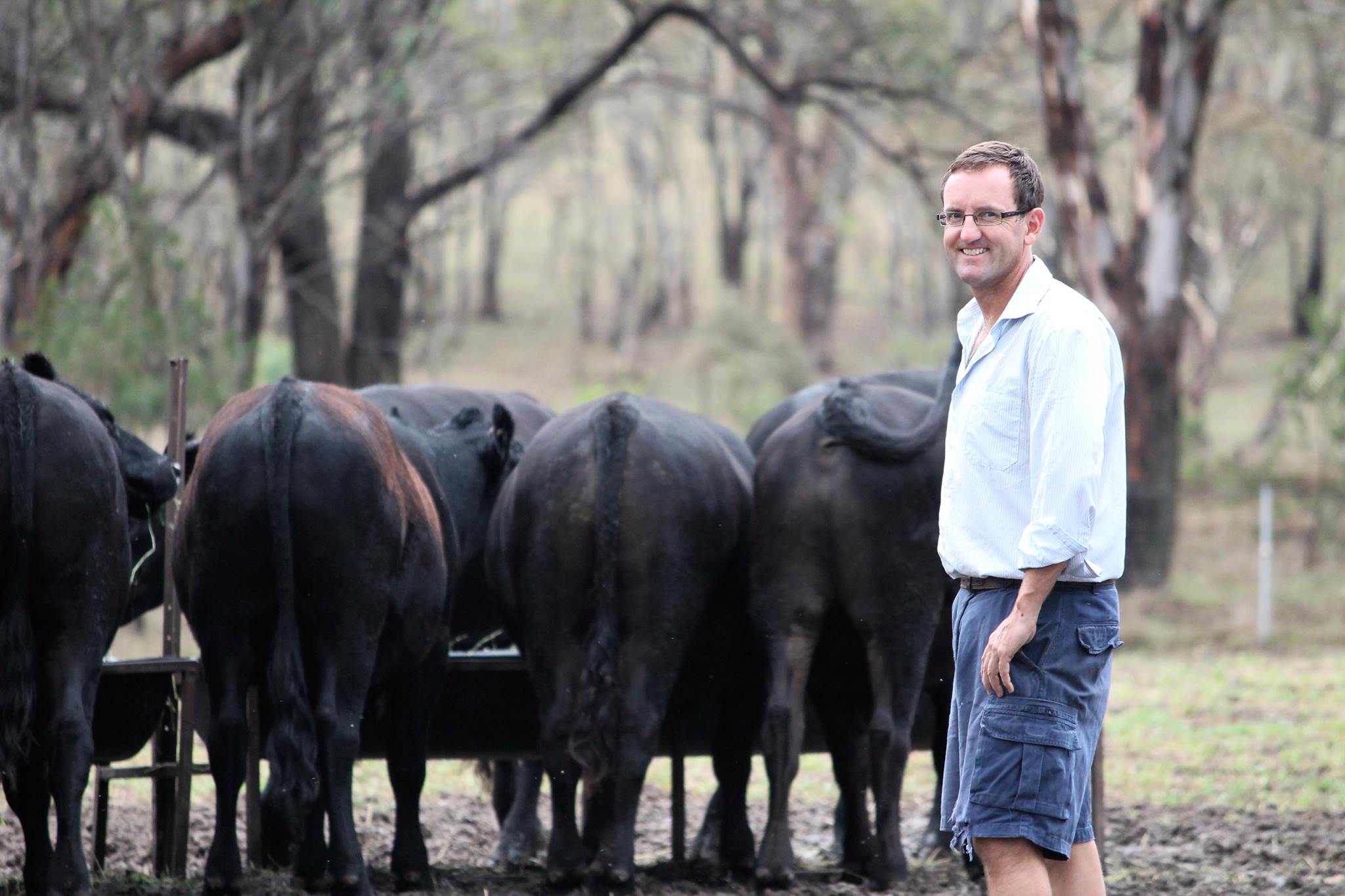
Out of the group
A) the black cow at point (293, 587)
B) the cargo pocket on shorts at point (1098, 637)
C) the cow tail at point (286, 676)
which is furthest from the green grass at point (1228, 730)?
the cargo pocket on shorts at point (1098, 637)

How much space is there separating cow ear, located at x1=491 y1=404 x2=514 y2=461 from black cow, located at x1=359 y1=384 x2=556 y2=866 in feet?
0.87

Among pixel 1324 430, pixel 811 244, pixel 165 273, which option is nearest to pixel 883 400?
pixel 165 273

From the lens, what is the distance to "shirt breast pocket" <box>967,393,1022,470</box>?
345 cm

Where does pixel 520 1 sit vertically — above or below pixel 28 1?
above

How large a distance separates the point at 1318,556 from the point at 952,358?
9931 mm

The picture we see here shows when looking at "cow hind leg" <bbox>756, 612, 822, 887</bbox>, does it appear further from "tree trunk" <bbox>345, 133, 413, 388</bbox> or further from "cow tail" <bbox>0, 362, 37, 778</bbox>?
"tree trunk" <bbox>345, 133, 413, 388</bbox>

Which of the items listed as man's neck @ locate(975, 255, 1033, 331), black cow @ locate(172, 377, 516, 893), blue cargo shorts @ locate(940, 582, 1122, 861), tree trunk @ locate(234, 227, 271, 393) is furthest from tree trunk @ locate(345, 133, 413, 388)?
blue cargo shorts @ locate(940, 582, 1122, 861)

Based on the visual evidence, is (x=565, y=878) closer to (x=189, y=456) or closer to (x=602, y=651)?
(x=602, y=651)

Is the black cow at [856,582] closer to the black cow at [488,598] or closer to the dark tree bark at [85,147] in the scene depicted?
the black cow at [488,598]

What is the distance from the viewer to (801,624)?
594cm

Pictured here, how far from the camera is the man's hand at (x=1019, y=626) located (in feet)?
10.8

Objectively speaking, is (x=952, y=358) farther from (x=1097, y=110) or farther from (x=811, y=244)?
(x=1097, y=110)

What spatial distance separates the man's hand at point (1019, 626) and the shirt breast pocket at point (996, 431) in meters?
0.27

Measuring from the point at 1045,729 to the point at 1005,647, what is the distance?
0.20 m
